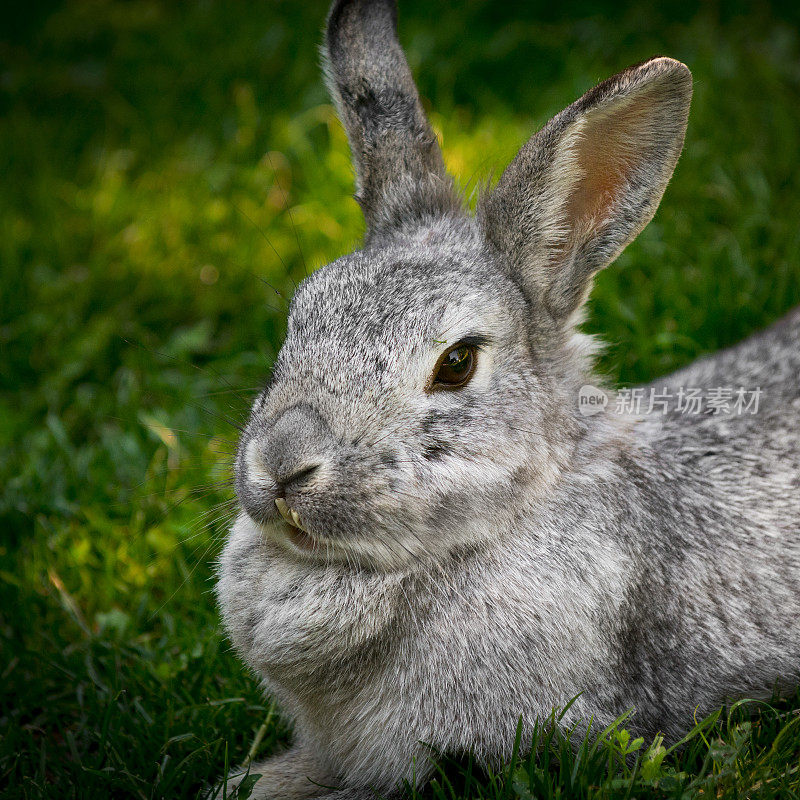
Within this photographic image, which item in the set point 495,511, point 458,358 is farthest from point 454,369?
point 495,511

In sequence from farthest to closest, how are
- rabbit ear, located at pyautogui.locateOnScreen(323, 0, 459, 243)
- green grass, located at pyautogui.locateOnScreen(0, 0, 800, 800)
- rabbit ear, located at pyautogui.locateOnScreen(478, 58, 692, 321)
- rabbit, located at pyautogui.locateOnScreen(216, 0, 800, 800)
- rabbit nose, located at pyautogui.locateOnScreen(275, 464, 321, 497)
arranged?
rabbit ear, located at pyautogui.locateOnScreen(323, 0, 459, 243) < green grass, located at pyautogui.locateOnScreen(0, 0, 800, 800) < rabbit ear, located at pyautogui.locateOnScreen(478, 58, 692, 321) < rabbit, located at pyautogui.locateOnScreen(216, 0, 800, 800) < rabbit nose, located at pyautogui.locateOnScreen(275, 464, 321, 497)

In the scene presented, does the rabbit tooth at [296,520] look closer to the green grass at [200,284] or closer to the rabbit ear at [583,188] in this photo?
the green grass at [200,284]

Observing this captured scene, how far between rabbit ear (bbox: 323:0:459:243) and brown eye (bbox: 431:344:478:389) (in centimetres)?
72

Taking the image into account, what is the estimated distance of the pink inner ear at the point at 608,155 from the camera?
9.62ft

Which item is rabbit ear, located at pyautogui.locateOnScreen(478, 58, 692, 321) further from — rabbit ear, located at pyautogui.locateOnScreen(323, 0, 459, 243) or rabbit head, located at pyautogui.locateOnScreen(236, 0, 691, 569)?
rabbit ear, located at pyautogui.locateOnScreen(323, 0, 459, 243)

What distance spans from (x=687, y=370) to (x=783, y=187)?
1.90 metres

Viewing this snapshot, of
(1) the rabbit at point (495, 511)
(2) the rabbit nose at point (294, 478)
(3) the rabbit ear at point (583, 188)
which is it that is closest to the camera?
(2) the rabbit nose at point (294, 478)

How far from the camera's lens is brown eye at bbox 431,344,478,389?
284 cm

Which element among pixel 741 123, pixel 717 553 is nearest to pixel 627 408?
pixel 717 553

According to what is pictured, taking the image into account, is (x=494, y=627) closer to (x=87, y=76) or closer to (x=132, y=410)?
(x=132, y=410)

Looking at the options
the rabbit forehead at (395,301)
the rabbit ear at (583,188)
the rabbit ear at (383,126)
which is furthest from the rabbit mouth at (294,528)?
the rabbit ear at (383,126)

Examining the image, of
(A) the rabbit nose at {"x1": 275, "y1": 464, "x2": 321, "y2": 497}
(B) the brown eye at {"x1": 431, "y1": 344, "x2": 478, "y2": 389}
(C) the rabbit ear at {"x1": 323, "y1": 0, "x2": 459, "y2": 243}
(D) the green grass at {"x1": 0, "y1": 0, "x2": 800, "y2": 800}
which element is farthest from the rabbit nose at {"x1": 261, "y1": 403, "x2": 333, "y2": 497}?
(C) the rabbit ear at {"x1": 323, "y1": 0, "x2": 459, "y2": 243}

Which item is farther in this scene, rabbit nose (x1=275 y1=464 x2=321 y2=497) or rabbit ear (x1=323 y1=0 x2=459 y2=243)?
rabbit ear (x1=323 y1=0 x2=459 y2=243)

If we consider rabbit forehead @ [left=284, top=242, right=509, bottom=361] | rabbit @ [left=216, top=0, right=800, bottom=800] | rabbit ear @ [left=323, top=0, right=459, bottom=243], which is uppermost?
rabbit ear @ [left=323, top=0, right=459, bottom=243]
